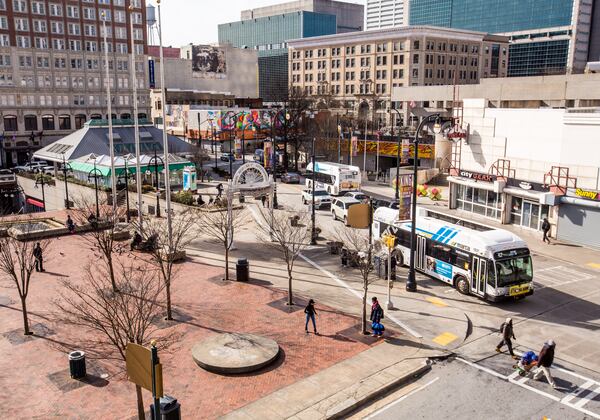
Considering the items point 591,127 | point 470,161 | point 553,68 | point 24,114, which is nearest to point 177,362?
point 591,127

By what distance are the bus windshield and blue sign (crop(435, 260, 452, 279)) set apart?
297 cm

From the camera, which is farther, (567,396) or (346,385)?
(346,385)

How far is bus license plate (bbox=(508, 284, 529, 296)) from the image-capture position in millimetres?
24984

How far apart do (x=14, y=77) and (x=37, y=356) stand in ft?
299

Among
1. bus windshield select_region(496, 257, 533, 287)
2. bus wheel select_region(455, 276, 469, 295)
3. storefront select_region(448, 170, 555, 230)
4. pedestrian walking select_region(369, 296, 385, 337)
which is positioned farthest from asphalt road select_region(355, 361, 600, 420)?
storefront select_region(448, 170, 555, 230)

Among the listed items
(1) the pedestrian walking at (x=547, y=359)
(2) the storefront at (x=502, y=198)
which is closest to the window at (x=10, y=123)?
(2) the storefront at (x=502, y=198)

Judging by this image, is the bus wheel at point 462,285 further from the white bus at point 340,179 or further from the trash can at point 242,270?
the white bus at point 340,179

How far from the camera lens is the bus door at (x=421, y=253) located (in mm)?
29250

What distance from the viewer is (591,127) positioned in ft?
114

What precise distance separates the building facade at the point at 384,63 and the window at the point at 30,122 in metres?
50.8

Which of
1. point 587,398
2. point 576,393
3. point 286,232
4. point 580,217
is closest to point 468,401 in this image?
point 576,393

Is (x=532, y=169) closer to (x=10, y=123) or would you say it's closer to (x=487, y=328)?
(x=487, y=328)

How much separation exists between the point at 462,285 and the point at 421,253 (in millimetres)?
3434

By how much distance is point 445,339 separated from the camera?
21625 millimetres
